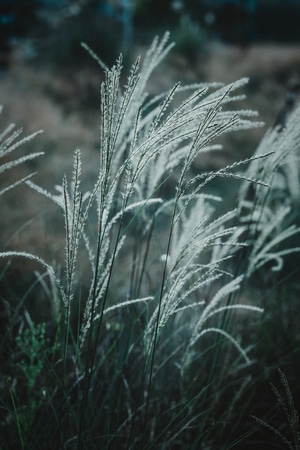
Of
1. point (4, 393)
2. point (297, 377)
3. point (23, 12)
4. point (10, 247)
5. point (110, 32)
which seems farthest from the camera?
point (23, 12)

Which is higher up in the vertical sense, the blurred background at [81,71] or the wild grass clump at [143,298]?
the blurred background at [81,71]

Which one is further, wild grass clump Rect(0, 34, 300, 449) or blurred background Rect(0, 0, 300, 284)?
blurred background Rect(0, 0, 300, 284)

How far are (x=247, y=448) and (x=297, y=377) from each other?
39 centimetres

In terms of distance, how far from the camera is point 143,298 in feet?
3.26

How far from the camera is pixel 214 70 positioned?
7.16 meters

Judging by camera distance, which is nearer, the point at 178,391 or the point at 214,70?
the point at 178,391

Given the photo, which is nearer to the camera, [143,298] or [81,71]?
[143,298]

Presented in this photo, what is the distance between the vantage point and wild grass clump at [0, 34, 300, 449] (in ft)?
2.62

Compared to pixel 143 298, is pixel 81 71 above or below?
above

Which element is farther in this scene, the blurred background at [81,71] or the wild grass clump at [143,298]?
the blurred background at [81,71]

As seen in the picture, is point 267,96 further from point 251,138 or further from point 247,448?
point 247,448

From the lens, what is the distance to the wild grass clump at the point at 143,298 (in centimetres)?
80

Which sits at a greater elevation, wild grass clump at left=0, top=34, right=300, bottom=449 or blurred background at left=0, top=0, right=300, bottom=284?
blurred background at left=0, top=0, right=300, bottom=284

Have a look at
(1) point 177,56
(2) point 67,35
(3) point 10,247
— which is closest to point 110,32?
(2) point 67,35
